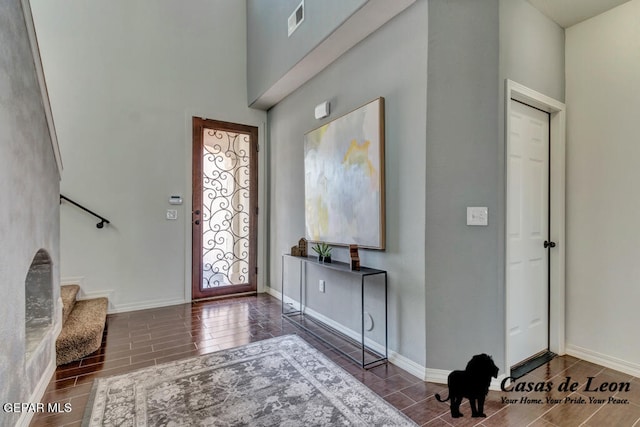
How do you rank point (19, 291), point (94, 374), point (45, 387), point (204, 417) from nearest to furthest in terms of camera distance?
1. point (19, 291)
2. point (204, 417)
3. point (45, 387)
4. point (94, 374)

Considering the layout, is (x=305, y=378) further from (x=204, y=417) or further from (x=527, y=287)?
(x=527, y=287)

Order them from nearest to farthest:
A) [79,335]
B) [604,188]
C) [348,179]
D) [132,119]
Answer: [604,188] → [79,335] → [348,179] → [132,119]

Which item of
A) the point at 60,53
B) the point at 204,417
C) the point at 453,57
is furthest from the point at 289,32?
the point at 204,417

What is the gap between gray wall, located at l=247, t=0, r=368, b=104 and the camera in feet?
9.13

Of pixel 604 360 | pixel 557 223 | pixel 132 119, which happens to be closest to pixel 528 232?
pixel 557 223

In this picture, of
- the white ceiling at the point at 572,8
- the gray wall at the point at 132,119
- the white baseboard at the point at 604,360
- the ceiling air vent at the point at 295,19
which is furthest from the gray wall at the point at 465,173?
the gray wall at the point at 132,119

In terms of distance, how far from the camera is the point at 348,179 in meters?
2.92

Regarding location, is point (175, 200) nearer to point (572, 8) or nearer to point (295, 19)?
point (295, 19)

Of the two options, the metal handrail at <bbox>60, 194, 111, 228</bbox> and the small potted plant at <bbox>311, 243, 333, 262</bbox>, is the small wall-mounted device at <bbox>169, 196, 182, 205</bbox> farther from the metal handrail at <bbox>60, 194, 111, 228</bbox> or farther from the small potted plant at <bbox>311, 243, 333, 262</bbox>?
the small potted plant at <bbox>311, 243, 333, 262</bbox>

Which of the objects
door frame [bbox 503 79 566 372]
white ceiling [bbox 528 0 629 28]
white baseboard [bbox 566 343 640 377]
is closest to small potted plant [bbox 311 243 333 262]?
door frame [bbox 503 79 566 372]

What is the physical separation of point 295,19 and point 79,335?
3.60 m

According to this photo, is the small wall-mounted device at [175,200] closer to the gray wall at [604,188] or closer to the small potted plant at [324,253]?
the small potted plant at [324,253]

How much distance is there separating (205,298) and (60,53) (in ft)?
11.0

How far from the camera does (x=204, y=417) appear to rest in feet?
5.98
